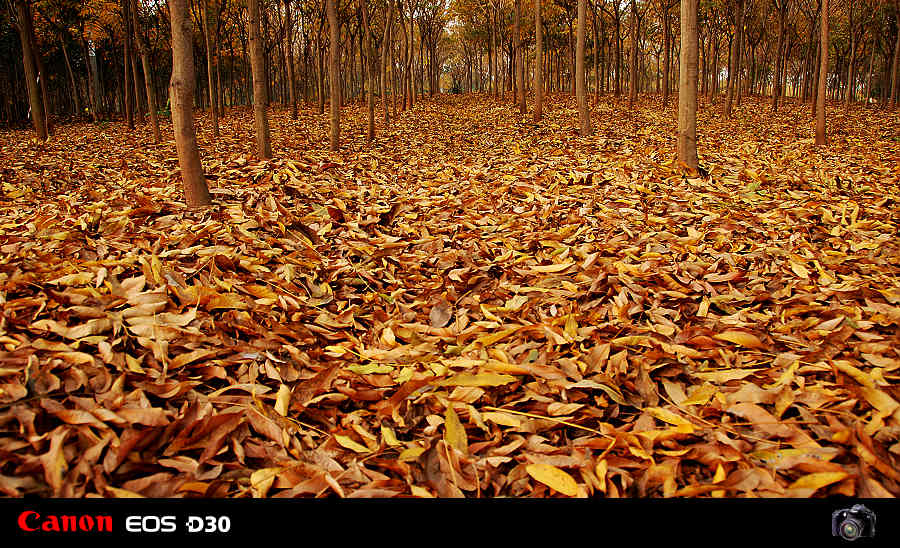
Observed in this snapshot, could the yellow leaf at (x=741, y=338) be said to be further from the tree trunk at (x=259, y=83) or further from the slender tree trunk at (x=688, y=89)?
the tree trunk at (x=259, y=83)

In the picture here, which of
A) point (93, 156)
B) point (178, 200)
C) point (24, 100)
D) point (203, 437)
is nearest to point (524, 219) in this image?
point (178, 200)

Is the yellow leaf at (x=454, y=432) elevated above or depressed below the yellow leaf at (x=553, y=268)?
below

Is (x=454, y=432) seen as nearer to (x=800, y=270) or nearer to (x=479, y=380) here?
(x=479, y=380)

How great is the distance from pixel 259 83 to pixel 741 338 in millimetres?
6410

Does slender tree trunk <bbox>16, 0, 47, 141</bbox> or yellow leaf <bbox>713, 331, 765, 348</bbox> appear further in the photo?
slender tree trunk <bbox>16, 0, 47, 141</bbox>

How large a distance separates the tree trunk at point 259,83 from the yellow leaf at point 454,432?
19.7 feet

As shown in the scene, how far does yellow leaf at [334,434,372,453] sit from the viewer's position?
1953 millimetres

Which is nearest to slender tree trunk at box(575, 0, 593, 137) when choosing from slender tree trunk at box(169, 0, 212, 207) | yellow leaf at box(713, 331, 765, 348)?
slender tree trunk at box(169, 0, 212, 207)

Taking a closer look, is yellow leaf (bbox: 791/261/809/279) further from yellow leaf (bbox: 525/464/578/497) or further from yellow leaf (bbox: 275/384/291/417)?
yellow leaf (bbox: 275/384/291/417)

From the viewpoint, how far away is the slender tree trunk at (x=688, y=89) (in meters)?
6.19
